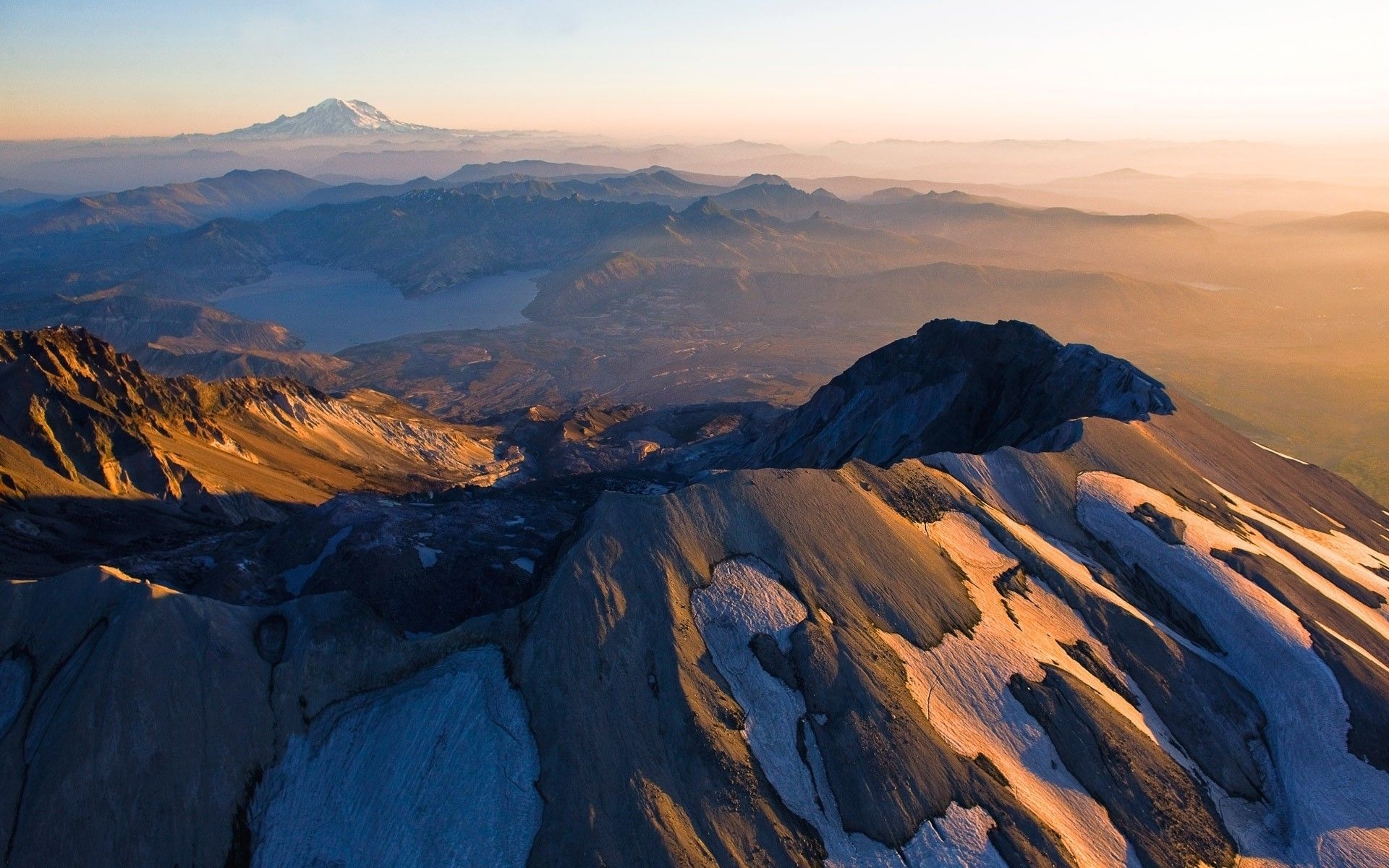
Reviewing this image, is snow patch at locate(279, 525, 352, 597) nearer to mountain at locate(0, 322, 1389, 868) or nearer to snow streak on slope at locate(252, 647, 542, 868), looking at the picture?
mountain at locate(0, 322, 1389, 868)

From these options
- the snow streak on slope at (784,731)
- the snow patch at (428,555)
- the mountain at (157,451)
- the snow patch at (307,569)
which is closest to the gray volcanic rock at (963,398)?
the snow streak on slope at (784,731)

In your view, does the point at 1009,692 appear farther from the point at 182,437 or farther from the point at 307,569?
the point at 182,437

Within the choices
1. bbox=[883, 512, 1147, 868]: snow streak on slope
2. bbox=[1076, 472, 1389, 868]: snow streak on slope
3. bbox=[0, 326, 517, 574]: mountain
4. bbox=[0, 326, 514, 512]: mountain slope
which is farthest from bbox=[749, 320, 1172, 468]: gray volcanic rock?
bbox=[0, 326, 514, 512]: mountain slope

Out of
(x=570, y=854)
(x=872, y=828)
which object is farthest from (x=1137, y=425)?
(x=570, y=854)

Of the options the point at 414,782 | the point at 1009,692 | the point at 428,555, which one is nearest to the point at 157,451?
the point at 428,555

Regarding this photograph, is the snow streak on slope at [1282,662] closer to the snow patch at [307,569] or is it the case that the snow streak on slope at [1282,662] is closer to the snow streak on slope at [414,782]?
the snow streak on slope at [414,782]
